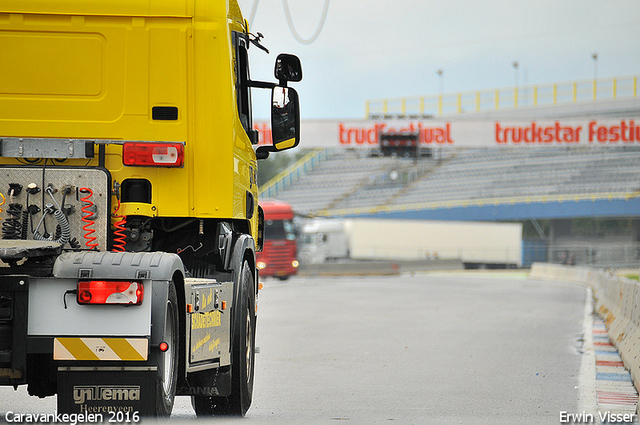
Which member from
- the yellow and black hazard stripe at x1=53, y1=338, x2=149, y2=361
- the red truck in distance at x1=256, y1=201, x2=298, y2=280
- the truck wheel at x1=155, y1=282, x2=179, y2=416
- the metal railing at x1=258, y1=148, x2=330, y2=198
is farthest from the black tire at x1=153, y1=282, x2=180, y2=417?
the metal railing at x1=258, y1=148, x2=330, y2=198

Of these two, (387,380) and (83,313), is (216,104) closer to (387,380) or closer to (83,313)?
(83,313)

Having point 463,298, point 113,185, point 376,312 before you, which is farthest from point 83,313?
point 463,298

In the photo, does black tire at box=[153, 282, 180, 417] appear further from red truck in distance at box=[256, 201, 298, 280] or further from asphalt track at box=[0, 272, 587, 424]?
red truck in distance at box=[256, 201, 298, 280]

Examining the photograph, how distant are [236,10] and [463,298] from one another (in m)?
20.3

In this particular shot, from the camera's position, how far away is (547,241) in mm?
61469

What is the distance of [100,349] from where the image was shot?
482 cm

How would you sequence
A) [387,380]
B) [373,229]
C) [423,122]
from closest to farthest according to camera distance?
[387,380] → [423,122] → [373,229]

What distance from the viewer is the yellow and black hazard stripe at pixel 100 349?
15.7 feet

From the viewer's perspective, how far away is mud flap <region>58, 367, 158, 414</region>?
4.89 m

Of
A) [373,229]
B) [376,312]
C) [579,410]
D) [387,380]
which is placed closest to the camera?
[579,410]

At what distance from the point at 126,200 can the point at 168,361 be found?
3.70ft

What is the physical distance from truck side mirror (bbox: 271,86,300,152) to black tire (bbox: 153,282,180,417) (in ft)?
7.32

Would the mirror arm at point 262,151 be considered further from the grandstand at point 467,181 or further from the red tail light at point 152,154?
the grandstand at point 467,181

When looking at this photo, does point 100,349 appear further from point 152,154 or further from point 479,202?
point 479,202
